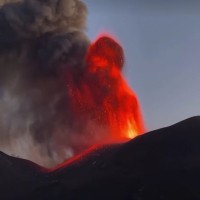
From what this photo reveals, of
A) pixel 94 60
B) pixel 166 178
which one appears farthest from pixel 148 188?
pixel 94 60

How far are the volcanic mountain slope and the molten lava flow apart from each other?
6.74 m

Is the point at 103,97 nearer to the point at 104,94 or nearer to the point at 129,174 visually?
the point at 104,94

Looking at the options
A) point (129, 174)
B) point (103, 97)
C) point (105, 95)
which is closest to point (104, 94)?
point (105, 95)

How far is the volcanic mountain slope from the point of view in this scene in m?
31.9

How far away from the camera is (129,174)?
3444 centimetres

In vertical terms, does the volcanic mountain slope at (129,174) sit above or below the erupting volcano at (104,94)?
below

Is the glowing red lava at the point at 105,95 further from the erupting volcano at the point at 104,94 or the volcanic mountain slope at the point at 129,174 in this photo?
the volcanic mountain slope at the point at 129,174

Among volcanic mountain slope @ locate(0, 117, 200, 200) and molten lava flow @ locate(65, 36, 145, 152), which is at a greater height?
molten lava flow @ locate(65, 36, 145, 152)

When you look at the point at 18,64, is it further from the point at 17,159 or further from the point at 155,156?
the point at 155,156

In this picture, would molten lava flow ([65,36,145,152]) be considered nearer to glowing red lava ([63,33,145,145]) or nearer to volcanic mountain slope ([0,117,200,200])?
glowing red lava ([63,33,145,145])

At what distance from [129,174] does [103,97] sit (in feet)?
51.9

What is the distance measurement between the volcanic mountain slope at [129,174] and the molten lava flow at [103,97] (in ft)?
22.1

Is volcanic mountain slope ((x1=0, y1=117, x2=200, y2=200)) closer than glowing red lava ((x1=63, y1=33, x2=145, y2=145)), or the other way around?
volcanic mountain slope ((x1=0, y1=117, x2=200, y2=200))

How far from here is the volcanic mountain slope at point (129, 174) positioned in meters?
31.9
